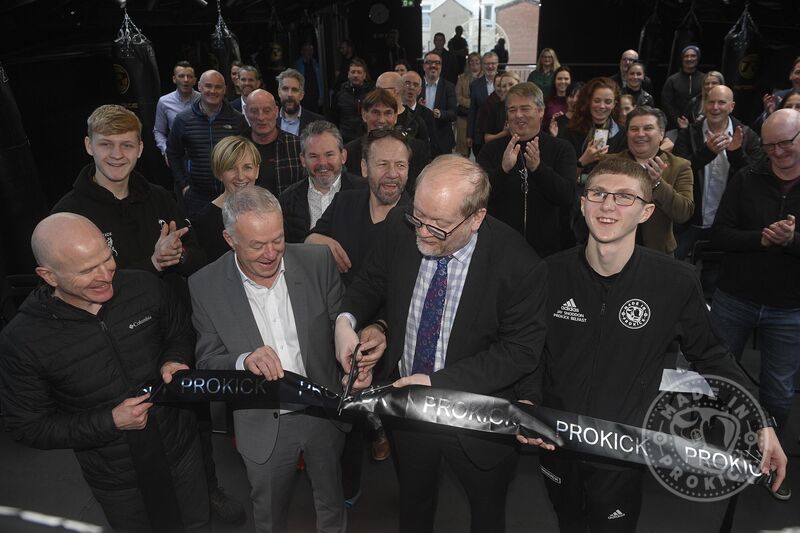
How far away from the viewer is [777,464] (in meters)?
2.03

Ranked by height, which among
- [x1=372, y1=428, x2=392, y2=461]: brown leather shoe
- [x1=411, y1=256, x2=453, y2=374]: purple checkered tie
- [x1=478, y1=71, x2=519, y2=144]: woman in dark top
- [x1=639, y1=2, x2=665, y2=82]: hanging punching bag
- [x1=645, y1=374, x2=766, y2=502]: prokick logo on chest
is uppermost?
[x1=639, y1=2, x2=665, y2=82]: hanging punching bag

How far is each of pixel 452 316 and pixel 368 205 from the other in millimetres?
1188

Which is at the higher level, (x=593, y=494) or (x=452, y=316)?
(x=452, y=316)

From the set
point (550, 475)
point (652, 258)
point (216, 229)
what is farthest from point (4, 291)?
point (652, 258)

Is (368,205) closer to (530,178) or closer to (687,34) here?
(530,178)

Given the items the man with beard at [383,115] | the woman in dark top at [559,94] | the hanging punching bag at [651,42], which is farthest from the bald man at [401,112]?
the hanging punching bag at [651,42]

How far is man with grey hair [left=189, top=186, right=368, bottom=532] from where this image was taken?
2.36 meters

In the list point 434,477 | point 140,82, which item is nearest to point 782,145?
point 434,477

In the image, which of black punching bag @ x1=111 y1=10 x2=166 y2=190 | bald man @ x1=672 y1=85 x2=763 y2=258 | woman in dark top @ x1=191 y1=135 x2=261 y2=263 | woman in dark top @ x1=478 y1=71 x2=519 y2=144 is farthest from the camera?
black punching bag @ x1=111 y1=10 x2=166 y2=190

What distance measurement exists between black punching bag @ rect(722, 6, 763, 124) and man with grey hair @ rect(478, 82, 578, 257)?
19.7 ft

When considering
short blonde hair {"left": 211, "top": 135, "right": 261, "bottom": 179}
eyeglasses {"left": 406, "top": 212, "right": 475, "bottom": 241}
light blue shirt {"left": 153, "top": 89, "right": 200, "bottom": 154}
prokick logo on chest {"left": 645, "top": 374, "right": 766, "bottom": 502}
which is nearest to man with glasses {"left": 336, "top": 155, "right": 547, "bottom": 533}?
eyeglasses {"left": 406, "top": 212, "right": 475, "bottom": 241}

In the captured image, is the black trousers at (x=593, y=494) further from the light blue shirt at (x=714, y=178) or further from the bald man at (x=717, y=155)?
the light blue shirt at (x=714, y=178)

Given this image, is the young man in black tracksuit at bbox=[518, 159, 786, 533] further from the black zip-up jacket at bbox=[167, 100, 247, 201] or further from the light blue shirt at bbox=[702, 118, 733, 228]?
the black zip-up jacket at bbox=[167, 100, 247, 201]

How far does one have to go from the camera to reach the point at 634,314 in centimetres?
216
